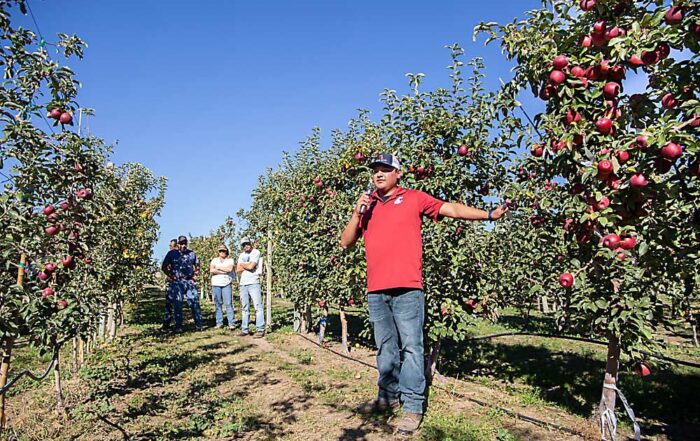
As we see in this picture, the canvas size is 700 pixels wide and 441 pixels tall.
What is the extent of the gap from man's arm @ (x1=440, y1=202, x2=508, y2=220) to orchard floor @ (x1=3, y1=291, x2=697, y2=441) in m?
1.72

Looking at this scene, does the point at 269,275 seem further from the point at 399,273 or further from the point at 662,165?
the point at 662,165

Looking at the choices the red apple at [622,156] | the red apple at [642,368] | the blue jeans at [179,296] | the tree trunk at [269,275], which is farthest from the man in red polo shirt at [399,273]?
the blue jeans at [179,296]

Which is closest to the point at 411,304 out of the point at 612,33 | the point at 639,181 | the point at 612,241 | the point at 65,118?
the point at 612,241

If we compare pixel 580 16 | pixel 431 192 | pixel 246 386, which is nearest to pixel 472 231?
pixel 431 192

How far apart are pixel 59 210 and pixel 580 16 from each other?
4.34 meters

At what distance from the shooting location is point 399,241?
142 inches

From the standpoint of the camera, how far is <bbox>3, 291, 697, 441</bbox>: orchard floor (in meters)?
3.73

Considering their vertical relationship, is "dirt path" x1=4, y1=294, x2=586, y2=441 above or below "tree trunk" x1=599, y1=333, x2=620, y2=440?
below

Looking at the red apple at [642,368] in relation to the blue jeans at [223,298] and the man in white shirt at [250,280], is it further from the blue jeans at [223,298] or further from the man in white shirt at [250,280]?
the blue jeans at [223,298]

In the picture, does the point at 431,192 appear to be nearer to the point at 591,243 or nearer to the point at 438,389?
the point at 591,243

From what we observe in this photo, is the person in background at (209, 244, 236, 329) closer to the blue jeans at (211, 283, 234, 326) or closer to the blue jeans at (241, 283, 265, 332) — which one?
the blue jeans at (211, 283, 234, 326)

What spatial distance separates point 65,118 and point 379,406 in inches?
142

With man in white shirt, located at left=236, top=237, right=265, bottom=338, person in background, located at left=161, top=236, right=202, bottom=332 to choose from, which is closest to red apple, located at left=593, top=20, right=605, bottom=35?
man in white shirt, located at left=236, top=237, right=265, bottom=338

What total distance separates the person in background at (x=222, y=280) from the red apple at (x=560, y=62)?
8.59 meters
